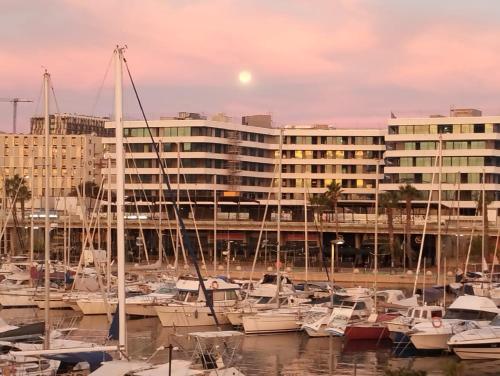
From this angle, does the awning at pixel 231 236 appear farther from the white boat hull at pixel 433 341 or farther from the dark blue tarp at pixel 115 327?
the dark blue tarp at pixel 115 327

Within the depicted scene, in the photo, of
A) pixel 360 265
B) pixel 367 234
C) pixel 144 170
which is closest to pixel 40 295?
pixel 360 265

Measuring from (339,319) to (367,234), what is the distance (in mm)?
70850

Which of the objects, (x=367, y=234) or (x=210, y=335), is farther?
(x=367, y=234)

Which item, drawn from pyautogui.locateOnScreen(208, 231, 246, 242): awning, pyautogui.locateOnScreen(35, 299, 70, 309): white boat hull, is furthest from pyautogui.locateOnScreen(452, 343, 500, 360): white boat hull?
pyautogui.locateOnScreen(208, 231, 246, 242): awning

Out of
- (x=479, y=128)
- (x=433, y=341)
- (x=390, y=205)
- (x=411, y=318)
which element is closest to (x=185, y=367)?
(x=433, y=341)

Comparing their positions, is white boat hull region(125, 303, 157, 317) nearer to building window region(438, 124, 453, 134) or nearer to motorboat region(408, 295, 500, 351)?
motorboat region(408, 295, 500, 351)

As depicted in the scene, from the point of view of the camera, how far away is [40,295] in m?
74.3

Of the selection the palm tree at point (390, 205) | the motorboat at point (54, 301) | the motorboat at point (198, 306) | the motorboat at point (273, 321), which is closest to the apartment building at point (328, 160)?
the palm tree at point (390, 205)

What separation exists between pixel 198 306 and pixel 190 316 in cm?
77

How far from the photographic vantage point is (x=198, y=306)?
62594 millimetres

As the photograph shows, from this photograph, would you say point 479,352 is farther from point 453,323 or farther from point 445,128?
point 445,128

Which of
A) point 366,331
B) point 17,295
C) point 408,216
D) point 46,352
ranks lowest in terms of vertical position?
point 366,331

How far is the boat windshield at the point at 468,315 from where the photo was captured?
54562mm

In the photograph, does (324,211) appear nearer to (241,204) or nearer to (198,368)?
(241,204)
